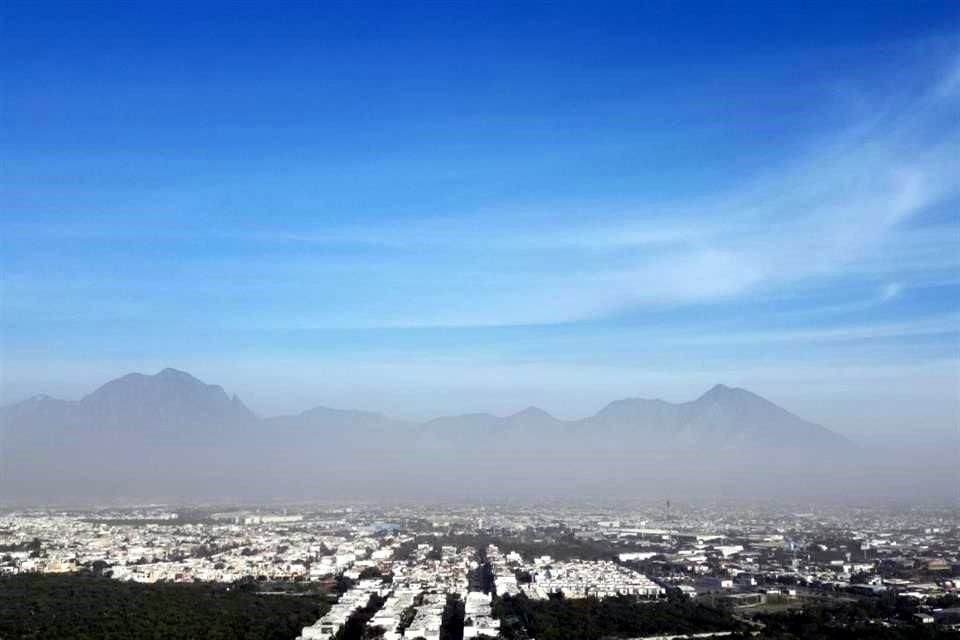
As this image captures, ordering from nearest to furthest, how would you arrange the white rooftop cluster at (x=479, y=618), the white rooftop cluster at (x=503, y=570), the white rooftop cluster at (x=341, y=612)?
the white rooftop cluster at (x=341, y=612), the white rooftop cluster at (x=479, y=618), the white rooftop cluster at (x=503, y=570)

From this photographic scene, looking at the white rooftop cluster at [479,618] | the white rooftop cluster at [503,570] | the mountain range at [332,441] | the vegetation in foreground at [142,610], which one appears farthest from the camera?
the mountain range at [332,441]

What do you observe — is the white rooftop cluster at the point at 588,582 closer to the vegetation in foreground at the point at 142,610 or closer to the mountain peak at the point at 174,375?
the vegetation in foreground at the point at 142,610

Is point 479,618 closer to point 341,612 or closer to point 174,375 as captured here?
point 341,612

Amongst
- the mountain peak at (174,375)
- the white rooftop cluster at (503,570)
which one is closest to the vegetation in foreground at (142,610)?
the white rooftop cluster at (503,570)

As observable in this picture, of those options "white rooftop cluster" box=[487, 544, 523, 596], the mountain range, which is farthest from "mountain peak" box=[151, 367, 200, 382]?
"white rooftop cluster" box=[487, 544, 523, 596]

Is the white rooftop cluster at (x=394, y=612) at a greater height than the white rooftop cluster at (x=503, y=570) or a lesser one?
lesser

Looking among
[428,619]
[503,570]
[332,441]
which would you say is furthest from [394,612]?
[332,441]

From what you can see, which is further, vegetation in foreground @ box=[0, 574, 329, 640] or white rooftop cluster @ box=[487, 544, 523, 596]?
→ white rooftop cluster @ box=[487, 544, 523, 596]

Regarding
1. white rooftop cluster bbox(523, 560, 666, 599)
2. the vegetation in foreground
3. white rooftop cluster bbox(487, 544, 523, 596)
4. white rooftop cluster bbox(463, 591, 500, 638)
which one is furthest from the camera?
white rooftop cluster bbox(487, 544, 523, 596)

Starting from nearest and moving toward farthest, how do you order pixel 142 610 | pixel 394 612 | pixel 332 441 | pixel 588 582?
pixel 142 610, pixel 394 612, pixel 588 582, pixel 332 441

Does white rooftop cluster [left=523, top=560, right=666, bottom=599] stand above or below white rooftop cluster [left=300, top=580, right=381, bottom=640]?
above

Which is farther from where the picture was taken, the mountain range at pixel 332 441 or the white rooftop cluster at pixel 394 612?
the mountain range at pixel 332 441

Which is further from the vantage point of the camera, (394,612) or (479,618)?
(394,612)

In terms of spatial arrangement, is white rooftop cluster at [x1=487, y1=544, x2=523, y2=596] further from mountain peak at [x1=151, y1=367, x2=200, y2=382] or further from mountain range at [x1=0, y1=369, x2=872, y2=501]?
mountain peak at [x1=151, y1=367, x2=200, y2=382]
